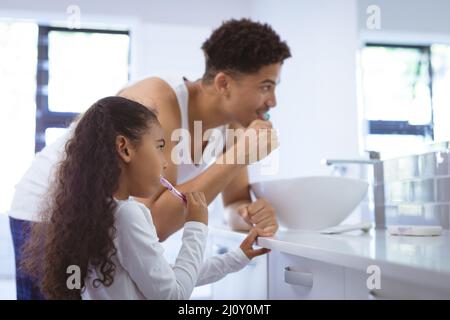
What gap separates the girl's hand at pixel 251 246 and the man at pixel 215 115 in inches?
0.9

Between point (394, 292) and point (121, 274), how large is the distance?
42 centimetres

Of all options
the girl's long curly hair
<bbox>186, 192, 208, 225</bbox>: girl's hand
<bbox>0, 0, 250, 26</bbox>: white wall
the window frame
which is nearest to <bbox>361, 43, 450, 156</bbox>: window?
the window frame

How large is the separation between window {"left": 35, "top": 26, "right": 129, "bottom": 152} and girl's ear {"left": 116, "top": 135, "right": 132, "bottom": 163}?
260cm

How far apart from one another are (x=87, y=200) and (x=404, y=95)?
1086 mm

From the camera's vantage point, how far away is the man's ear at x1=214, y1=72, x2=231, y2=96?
1432 millimetres

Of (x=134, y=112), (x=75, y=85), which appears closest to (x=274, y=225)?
(x=134, y=112)

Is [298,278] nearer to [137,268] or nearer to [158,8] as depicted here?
[137,268]

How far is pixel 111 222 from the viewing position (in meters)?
0.81

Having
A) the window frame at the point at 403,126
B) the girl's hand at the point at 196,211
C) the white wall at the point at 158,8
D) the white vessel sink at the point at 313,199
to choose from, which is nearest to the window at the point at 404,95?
the window frame at the point at 403,126

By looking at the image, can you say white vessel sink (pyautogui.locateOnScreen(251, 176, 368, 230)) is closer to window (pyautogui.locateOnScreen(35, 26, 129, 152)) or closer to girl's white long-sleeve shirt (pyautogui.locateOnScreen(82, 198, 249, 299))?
girl's white long-sleeve shirt (pyautogui.locateOnScreen(82, 198, 249, 299))

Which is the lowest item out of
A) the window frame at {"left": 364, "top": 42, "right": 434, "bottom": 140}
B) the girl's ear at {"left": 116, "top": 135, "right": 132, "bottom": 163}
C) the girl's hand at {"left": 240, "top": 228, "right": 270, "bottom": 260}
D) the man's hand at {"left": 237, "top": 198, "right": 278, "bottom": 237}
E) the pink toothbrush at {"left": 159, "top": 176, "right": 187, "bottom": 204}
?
the girl's hand at {"left": 240, "top": 228, "right": 270, "bottom": 260}

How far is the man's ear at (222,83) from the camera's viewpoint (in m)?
1.43

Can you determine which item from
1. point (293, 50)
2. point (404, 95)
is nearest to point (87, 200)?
point (404, 95)

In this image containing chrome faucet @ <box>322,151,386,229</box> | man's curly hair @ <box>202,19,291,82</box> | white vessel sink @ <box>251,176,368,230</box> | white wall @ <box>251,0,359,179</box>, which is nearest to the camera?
white vessel sink @ <box>251,176,368,230</box>
